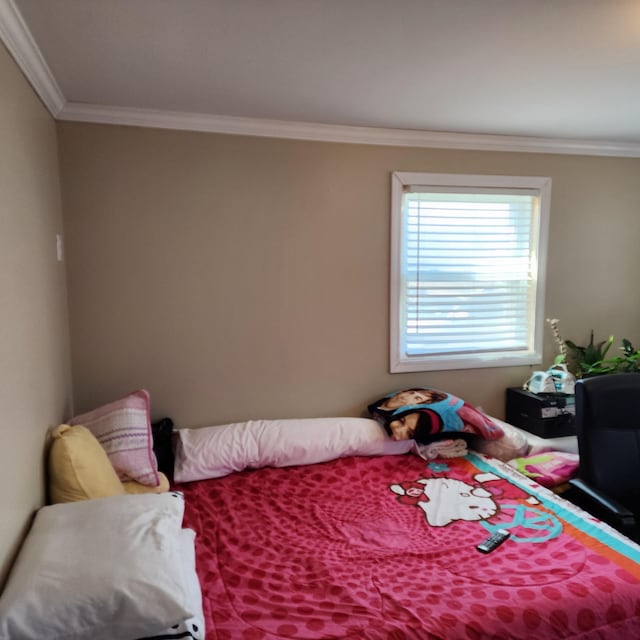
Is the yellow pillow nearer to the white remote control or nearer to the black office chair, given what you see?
the white remote control

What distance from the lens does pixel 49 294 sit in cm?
211

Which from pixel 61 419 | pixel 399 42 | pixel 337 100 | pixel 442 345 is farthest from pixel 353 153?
pixel 61 419

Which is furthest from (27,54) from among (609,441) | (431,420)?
(609,441)

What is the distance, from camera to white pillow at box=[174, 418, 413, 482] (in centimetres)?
244

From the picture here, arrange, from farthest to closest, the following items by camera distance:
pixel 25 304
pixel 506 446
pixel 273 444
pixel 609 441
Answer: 1. pixel 506 446
2. pixel 273 444
3. pixel 609 441
4. pixel 25 304

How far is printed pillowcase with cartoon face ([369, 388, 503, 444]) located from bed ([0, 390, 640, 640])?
12 mm

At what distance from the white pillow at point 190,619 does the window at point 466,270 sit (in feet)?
5.68

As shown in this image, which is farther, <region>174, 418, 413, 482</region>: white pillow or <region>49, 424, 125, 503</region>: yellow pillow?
<region>174, 418, 413, 482</region>: white pillow

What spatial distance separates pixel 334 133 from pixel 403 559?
2240 millimetres

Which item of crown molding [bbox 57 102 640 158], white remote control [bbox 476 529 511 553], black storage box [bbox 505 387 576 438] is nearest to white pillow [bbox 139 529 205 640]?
white remote control [bbox 476 529 511 553]

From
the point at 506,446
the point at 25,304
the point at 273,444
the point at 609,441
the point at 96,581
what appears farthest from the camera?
the point at 506,446

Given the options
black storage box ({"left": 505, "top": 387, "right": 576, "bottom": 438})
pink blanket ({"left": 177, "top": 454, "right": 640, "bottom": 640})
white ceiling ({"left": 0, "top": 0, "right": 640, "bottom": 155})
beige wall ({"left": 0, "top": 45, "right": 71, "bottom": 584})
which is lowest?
pink blanket ({"left": 177, "top": 454, "right": 640, "bottom": 640})

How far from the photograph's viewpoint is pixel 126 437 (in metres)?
2.15

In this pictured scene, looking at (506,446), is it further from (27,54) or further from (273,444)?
(27,54)
